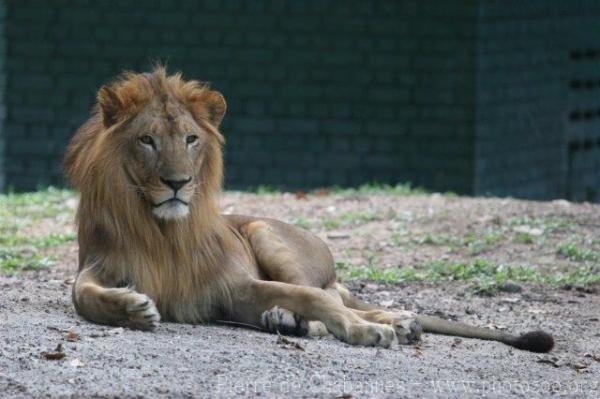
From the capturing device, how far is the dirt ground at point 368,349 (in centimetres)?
545

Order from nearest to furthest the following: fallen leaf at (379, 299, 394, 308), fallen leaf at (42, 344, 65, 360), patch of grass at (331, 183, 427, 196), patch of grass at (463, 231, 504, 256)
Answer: fallen leaf at (42, 344, 65, 360) → fallen leaf at (379, 299, 394, 308) → patch of grass at (463, 231, 504, 256) → patch of grass at (331, 183, 427, 196)

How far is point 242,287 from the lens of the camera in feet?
22.2

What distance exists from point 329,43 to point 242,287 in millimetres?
7051

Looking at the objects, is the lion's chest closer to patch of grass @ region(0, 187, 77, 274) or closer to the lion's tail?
the lion's tail

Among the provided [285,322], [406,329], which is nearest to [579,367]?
[406,329]

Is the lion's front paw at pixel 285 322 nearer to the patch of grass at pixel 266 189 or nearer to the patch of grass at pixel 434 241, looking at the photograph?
the patch of grass at pixel 434 241

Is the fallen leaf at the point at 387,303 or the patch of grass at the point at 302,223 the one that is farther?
the patch of grass at the point at 302,223

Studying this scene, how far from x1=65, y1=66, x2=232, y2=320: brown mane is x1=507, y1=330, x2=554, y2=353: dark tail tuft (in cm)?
142

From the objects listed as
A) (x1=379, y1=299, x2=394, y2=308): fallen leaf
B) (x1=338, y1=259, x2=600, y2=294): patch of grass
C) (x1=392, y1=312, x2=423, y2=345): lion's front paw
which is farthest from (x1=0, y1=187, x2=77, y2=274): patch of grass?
(x1=392, y1=312, x2=423, y2=345): lion's front paw

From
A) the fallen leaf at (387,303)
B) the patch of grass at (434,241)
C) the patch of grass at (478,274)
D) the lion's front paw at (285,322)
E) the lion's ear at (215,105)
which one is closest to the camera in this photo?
the lion's front paw at (285,322)

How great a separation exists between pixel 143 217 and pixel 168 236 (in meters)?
0.18

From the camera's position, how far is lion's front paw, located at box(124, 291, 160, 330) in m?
6.24

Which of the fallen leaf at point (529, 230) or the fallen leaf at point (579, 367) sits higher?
the fallen leaf at point (529, 230)

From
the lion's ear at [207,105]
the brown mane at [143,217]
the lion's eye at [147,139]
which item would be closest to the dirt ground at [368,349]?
the brown mane at [143,217]
